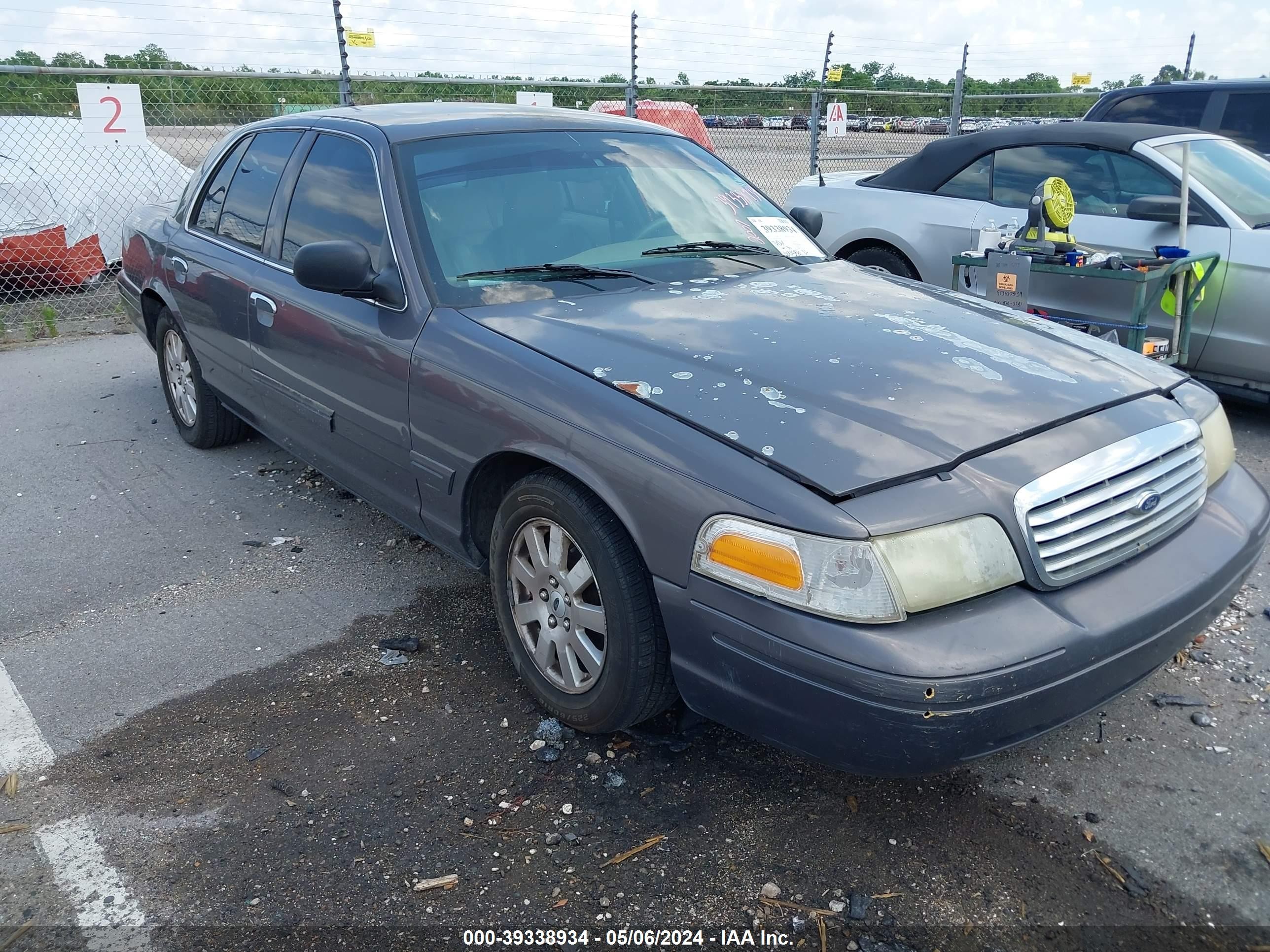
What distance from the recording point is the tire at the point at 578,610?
101 inches

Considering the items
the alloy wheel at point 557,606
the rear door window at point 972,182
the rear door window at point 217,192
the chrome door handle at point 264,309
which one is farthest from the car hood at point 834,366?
the rear door window at point 972,182

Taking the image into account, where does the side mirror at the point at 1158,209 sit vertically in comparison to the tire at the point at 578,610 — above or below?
above

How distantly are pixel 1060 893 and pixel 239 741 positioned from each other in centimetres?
229

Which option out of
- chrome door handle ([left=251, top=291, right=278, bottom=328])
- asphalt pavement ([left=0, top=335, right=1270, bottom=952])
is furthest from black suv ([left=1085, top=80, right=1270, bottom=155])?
chrome door handle ([left=251, top=291, right=278, bottom=328])

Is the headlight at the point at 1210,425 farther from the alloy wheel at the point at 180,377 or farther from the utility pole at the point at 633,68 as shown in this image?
the utility pole at the point at 633,68

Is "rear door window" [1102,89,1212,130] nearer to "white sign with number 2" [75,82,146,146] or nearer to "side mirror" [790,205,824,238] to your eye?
"side mirror" [790,205,824,238]

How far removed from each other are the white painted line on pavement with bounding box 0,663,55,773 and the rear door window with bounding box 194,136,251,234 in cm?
238

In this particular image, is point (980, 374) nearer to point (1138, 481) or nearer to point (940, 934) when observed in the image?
point (1138, 481)

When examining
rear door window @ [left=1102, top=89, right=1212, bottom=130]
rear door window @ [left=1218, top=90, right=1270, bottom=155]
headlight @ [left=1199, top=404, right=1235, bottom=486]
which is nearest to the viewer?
headlight @ [left=1199, top=404, right=1235, bottom=486]

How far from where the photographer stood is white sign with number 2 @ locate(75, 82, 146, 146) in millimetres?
8359

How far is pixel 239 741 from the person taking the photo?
→ 299 centimetres

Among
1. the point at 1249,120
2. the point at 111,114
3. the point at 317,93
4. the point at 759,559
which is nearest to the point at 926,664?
the point at 759,559

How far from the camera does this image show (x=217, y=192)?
15.8 feet

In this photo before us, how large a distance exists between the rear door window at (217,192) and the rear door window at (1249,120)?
7184mm
